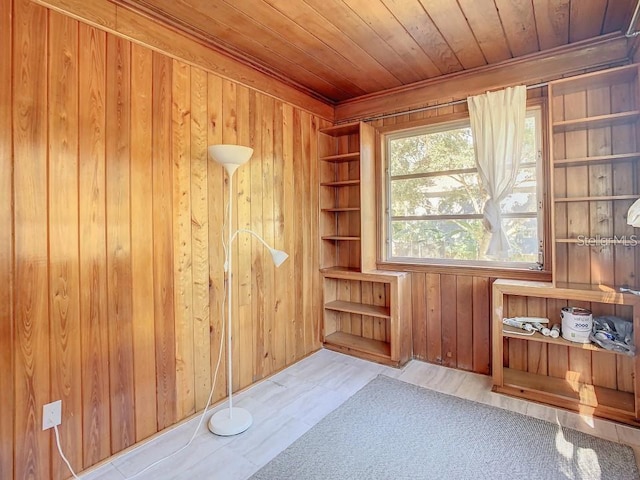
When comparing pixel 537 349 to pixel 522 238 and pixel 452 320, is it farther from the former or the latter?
pixel 522 238

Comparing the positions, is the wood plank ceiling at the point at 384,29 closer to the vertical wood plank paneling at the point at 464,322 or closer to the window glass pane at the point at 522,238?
the window glass pane at the point at 522,238

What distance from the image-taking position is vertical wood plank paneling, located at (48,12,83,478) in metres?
1.65

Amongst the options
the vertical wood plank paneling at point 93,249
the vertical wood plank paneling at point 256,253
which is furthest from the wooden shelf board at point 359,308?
the vertical wood plank paneling at point 93,249

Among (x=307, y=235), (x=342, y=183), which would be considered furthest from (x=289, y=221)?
(x=342, y=183)

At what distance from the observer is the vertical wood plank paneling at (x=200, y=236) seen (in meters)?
2.27

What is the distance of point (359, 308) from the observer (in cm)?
333

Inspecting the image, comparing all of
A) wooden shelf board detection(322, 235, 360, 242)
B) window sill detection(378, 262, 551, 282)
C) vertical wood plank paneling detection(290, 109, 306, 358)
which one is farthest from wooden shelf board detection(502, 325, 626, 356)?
vertical wood plank paneling detection(290, 109, 306, 358)

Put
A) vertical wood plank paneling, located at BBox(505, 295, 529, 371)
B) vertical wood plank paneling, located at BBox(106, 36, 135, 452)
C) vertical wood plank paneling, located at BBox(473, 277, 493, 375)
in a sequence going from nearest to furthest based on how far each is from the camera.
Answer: vertical wood plank paneling, located at BBox(106, 36, 135, 452)
vertical wood plank paneling, located at BBox(505, 295, 529, 371)
vertical wood plank paneling, located at BBox(473, 277, 493, 375)

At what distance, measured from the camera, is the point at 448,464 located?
1778 mm

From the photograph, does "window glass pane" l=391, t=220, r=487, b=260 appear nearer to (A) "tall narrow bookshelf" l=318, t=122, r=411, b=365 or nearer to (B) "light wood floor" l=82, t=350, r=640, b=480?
(A) "tall narrow bookshelf" l=318, t=122, r=411, b=365

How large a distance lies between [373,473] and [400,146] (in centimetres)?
269

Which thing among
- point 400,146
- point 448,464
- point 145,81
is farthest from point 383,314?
point 145,81

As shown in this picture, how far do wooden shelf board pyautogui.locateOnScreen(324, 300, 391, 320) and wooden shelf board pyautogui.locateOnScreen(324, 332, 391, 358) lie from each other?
1.02 feet

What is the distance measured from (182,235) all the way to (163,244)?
0.14 metres
